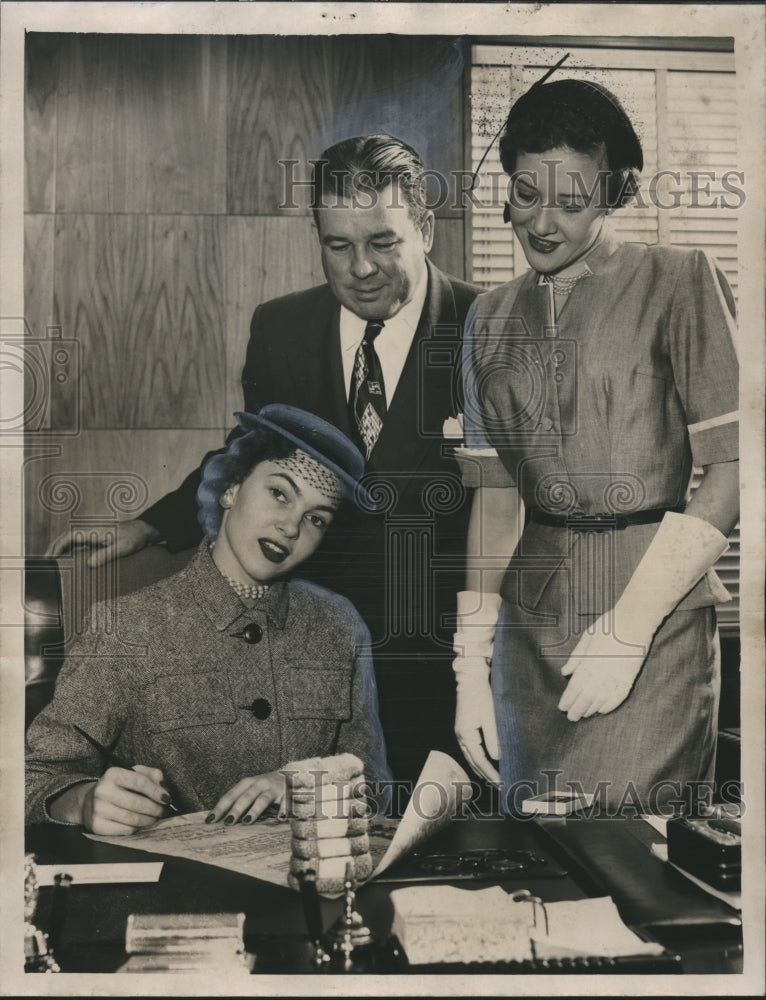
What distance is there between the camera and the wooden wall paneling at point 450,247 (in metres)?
2.77

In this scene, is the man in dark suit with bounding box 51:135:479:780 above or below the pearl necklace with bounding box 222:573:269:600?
above

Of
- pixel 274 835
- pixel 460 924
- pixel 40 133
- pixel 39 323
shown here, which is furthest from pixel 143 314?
pixel 460 924

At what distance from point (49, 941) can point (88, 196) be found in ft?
6.73

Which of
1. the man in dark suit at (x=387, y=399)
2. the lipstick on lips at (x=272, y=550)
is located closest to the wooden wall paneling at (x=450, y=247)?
the man in dark suit at (x=387, y=399)

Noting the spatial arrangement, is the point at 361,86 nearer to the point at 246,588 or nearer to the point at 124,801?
the point at 246,588

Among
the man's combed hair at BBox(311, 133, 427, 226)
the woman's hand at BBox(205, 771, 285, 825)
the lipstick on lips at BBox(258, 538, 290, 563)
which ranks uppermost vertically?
the man's combed hair at BBox(311, 133, 427, 226)

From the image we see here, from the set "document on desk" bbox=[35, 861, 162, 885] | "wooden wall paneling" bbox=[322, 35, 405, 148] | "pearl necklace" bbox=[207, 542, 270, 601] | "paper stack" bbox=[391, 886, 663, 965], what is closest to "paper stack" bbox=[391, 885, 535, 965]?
"paper stack" bbox=[391, 886, 663, 965]

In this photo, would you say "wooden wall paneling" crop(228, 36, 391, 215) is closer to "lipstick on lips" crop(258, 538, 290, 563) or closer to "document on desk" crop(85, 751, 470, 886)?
"lipstick on lips" crop(258, 538, 290, 563)

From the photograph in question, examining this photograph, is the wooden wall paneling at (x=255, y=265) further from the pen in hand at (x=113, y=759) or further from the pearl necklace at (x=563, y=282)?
the pen in hand at (x=113, y=759)

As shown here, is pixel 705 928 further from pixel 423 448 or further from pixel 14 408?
pixel 14 408

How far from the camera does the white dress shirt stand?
2.79 meters

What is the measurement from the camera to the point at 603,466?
273 centimetres

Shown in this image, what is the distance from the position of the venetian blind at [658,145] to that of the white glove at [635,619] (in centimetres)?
13

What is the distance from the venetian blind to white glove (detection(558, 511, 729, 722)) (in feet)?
0.42
